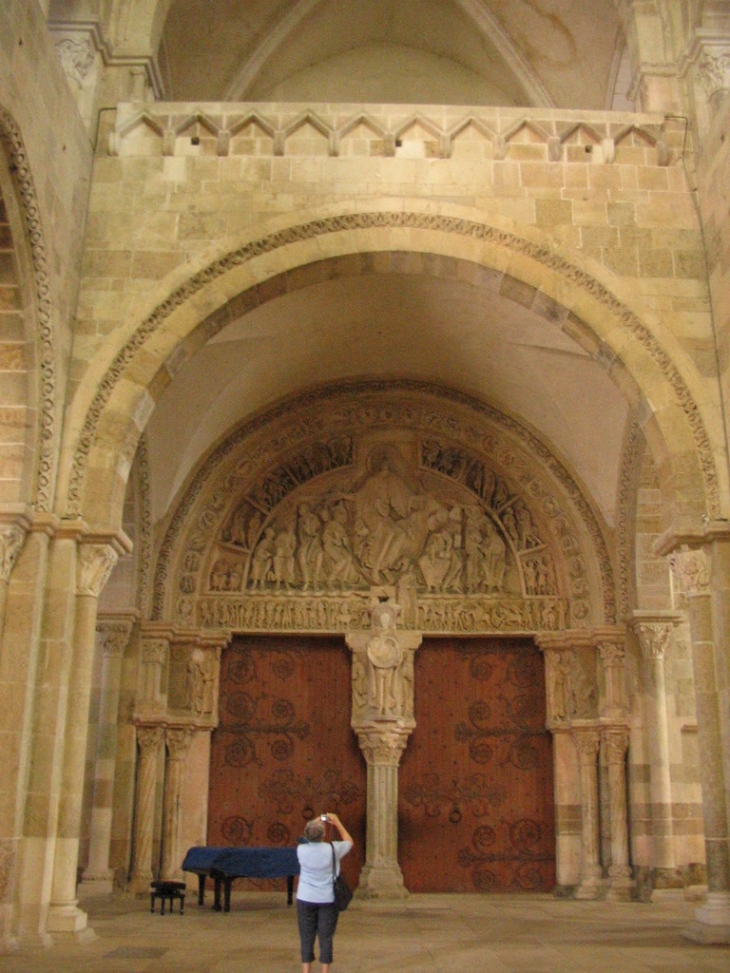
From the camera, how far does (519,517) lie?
13250 mm

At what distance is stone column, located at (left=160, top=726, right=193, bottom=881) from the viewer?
11.6 m

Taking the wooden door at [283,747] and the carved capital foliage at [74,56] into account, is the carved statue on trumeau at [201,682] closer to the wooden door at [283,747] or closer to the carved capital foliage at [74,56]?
the wooden door at [283,747]

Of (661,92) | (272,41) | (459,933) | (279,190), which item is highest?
(272,41)

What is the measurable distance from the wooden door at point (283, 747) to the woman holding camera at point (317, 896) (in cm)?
688

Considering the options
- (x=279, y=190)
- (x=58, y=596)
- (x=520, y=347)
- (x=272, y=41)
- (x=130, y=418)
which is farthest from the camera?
(x=272, y=41)

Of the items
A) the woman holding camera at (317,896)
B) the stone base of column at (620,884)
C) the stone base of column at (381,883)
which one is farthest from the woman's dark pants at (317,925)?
the stone base of column at (620,884)

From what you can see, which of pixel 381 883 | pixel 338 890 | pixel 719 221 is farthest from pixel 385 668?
pixel 338 890

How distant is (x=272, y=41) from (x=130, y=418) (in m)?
6.24

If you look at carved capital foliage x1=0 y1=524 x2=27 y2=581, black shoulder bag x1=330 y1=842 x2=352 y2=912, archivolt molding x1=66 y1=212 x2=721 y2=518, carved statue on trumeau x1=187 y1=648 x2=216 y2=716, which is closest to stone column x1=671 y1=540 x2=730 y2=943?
archivolt molding x1=66 y1=212 x2=721 y2=518

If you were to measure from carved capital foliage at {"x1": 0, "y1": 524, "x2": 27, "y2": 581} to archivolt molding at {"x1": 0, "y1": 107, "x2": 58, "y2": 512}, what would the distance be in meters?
0.33

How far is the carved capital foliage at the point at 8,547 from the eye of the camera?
780cm

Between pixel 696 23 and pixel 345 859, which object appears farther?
pixel 345 859

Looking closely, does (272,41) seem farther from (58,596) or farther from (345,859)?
(345,859)

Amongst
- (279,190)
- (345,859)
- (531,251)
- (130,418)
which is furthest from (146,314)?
(345,859)
